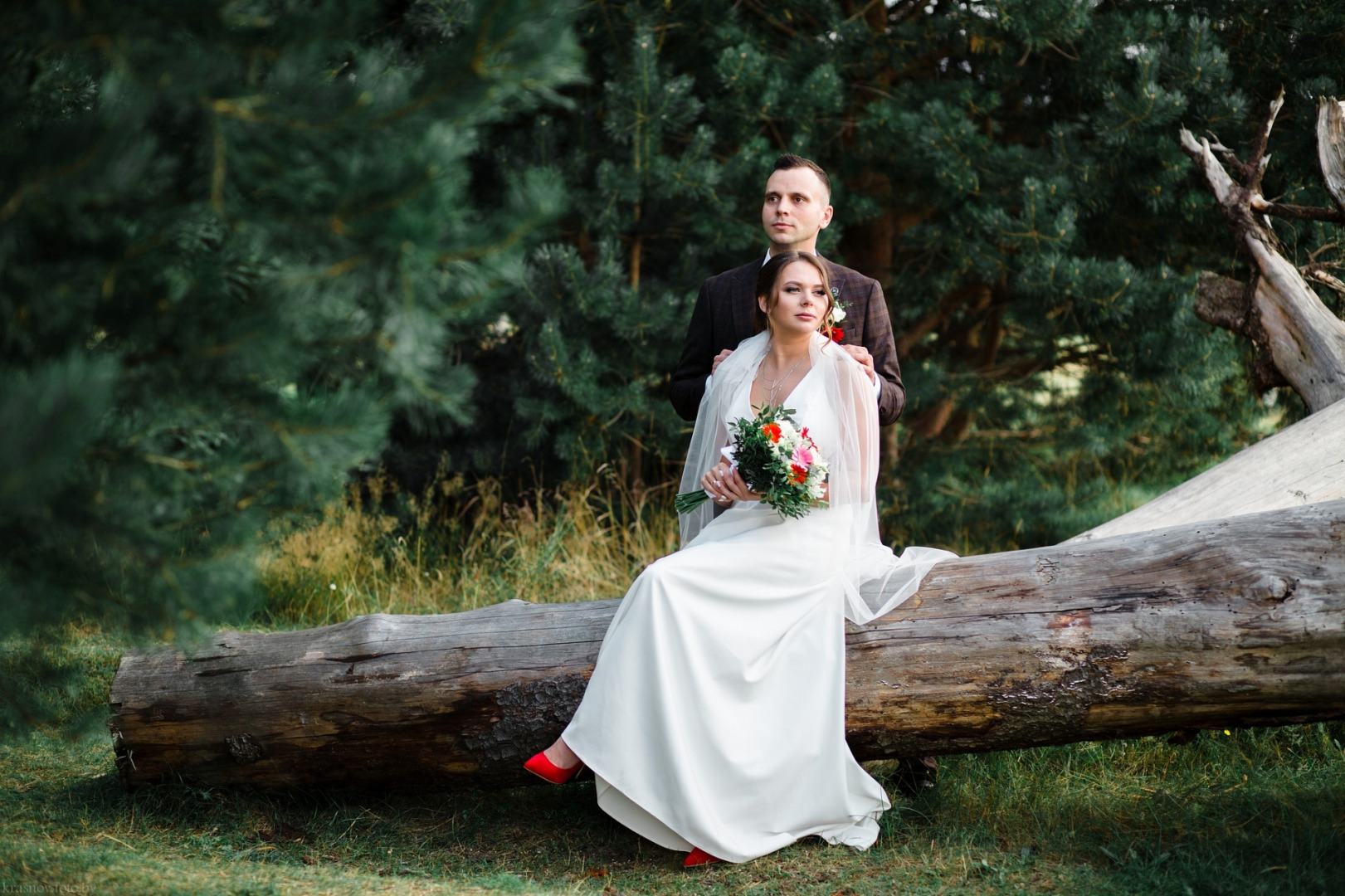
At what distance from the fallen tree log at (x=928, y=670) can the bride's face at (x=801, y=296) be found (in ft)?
3.81

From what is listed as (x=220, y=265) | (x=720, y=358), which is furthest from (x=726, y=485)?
(x=220, y=265)

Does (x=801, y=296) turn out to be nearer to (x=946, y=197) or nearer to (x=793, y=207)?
(x=793, y=207)

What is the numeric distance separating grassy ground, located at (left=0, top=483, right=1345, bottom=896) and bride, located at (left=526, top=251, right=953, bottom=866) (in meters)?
0.16

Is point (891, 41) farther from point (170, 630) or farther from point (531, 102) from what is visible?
point (170, 630)

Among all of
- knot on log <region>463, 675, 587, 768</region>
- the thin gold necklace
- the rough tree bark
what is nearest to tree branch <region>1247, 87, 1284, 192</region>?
the rough tree bark

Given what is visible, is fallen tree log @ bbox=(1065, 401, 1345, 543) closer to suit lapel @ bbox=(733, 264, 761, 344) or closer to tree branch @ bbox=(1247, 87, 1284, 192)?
tree branch @ bbox=(1247, 87, 1284, 192)

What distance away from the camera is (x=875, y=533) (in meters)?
4.33

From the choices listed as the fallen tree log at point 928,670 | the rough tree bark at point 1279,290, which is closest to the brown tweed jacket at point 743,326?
the fallen tree log at point 928,670

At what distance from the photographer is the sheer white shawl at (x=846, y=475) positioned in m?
4.02

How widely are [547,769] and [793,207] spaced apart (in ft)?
8.67

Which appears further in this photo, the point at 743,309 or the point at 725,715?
the point at 743,309

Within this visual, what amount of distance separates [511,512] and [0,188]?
17.7 feet

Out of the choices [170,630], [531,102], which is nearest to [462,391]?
[531,102]

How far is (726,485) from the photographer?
4113 mm
